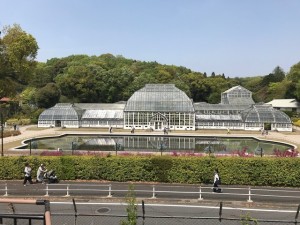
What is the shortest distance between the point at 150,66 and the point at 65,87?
1623 inches

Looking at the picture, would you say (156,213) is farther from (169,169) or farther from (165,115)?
(165,115)

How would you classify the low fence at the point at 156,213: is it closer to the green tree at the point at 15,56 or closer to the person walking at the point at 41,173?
the person walking at the point at 41,173

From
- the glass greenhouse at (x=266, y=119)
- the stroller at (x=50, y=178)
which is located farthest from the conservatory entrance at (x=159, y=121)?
the stroller at (x=50, y=178)

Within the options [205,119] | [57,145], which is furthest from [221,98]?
[57,145]

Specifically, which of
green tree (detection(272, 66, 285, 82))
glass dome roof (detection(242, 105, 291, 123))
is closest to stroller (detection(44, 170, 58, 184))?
glass dome roof (detection(242, 105, 291, 123))

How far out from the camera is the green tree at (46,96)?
79.9 metres

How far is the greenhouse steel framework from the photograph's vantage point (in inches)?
2320

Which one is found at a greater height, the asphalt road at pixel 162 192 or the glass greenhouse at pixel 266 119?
the glass greenhouse at pixel 266 119

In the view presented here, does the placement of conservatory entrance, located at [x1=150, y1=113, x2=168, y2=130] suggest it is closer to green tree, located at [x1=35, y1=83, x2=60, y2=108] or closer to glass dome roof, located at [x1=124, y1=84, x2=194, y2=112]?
glass dome roof, located at [x1=124, y1=84, x2=194, y2=112]

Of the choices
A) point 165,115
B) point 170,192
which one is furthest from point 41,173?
point 165,115

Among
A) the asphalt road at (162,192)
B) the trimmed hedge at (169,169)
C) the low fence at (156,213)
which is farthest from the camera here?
the trimmed hedge at (169,169)

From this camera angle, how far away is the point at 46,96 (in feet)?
264

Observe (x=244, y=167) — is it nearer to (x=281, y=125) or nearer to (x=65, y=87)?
(x=281, y=125)

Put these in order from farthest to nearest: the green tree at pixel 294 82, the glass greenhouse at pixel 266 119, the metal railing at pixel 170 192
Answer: the green tree at pixel 294 82 < the glass greenhouse at pixel 266 119 < the metal railing at pixel 170 192
